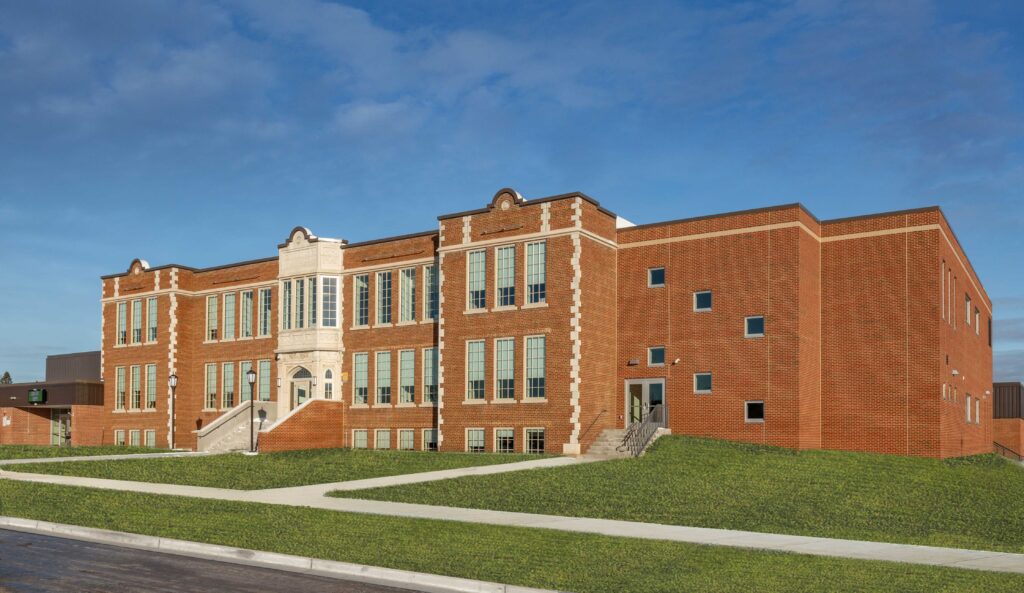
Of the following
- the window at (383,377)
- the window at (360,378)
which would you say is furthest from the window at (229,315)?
the window at (383,377)

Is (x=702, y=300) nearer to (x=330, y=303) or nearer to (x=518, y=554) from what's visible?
(x=330, y=303)

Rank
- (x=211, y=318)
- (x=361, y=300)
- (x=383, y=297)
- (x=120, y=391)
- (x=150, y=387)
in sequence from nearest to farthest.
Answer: (x=383, y=297)
(x=361, y=300)
(x=211, y=318)
(x=150, y=387)
(x=120, y=391)

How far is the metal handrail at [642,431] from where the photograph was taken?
33859 mm

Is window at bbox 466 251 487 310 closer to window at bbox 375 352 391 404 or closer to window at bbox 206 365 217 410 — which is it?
window at bbox 375 352 391 404

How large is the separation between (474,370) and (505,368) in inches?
61.8

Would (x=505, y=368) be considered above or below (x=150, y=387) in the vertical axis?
above

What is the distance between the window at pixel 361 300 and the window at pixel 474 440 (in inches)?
353

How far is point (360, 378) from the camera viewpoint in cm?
4456

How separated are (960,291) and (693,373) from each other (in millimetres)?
13992

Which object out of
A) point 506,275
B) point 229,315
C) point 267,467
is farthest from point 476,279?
point 229,315

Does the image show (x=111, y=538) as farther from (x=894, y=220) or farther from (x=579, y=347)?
(x=894, y=220)

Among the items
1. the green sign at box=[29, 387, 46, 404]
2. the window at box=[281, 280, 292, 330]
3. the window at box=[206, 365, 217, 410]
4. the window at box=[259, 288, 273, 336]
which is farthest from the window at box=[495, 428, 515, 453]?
the green sign at box=[29, 387, 46, 404]

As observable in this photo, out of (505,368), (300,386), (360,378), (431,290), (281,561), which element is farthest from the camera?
(300,386)

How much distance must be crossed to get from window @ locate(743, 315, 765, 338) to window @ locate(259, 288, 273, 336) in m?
24.4
